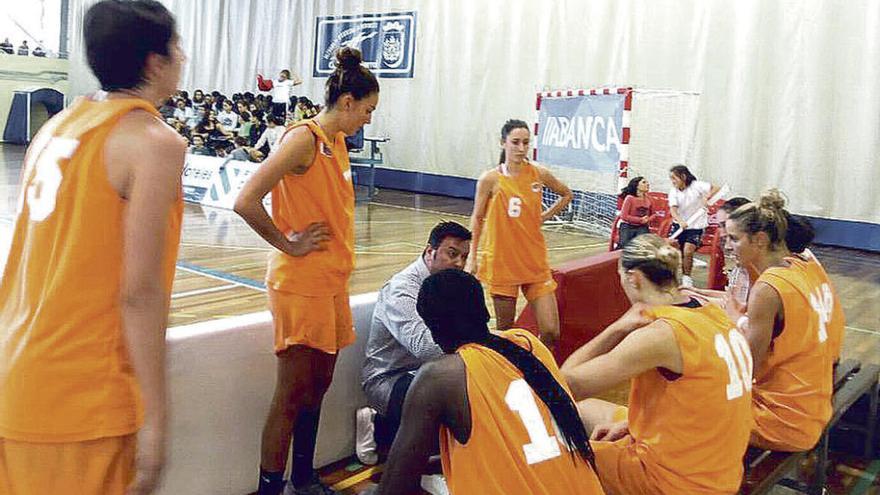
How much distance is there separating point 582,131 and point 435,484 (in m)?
7.25

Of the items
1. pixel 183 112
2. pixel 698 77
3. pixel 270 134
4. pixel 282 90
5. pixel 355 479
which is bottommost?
pixel 355 479

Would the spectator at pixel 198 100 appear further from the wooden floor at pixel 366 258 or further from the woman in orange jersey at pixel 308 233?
the woman in orange jersey at pixel 308 233

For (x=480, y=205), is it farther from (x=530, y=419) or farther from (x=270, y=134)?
(x=270, y=134)

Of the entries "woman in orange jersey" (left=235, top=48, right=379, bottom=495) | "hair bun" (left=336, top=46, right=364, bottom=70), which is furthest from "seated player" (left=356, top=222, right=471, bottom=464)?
"hair bun" (left=336, top=46, right=364, bottom=70)

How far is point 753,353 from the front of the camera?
3010 millimetres

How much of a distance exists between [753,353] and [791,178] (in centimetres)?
977

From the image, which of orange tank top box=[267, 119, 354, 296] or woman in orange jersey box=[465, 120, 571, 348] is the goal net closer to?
woman in orange jersey box=[465, 120, 571, 348]

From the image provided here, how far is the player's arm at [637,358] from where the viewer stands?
2.23 metres

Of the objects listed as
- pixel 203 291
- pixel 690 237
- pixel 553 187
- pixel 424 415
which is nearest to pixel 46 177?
pixel 424 415

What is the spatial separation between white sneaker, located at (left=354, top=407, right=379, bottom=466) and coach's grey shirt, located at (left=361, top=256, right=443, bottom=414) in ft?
0.27

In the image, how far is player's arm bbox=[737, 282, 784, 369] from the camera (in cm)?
298

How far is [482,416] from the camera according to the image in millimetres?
1903

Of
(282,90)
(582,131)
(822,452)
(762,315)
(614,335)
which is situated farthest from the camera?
(282,90)

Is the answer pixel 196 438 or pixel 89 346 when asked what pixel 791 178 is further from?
pixel 89 346
